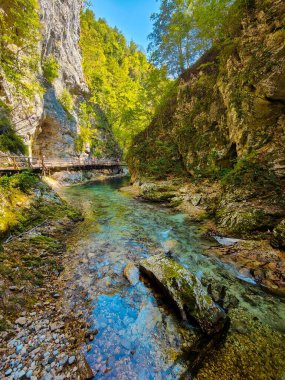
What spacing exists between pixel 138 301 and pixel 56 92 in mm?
34304

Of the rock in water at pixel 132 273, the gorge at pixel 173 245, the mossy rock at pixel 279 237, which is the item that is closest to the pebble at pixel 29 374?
the gorge at pixel 173 245

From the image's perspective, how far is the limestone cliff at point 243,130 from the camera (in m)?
7.57

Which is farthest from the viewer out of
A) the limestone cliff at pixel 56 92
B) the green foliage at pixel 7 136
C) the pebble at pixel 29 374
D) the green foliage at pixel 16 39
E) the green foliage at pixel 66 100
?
the green foliage at pixel 66 100

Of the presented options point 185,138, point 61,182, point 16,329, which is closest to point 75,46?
point 61,182

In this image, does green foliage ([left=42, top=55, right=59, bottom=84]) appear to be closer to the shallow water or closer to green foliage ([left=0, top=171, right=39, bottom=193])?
green foliage ([left=0, top=171, right=39, bottom=193])

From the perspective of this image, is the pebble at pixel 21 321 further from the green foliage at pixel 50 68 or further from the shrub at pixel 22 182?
the green foliage at pixel 50 68

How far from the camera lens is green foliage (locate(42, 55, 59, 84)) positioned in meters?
26.7

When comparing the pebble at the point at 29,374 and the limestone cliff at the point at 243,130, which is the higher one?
the limestone cliff at the point at 243,130

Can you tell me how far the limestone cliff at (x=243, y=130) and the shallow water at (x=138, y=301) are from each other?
2568 mm

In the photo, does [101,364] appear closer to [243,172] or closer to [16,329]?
[16,329]

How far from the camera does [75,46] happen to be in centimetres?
3534

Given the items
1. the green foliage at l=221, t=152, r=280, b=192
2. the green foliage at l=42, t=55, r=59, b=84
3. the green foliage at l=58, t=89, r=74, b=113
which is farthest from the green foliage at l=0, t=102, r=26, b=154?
the green foliage at l=221, t=152, r=280, b=192

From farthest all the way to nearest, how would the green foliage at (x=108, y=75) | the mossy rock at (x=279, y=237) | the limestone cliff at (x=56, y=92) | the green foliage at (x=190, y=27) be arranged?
1. the green foliage at (x=108, y=75)
2. the limestone cliff at (x=56, y=92)
3. the green foliage at (x=190, y=27)
4. the mossy rock at (x=279, y=237)

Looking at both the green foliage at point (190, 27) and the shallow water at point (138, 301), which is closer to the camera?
the shallow water at point (138, 301)
